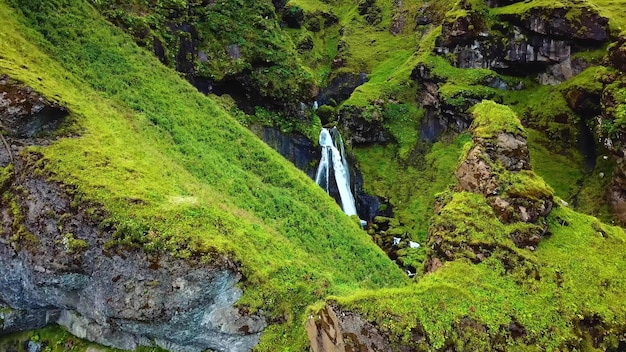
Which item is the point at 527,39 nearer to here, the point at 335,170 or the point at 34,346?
the point at 335,170

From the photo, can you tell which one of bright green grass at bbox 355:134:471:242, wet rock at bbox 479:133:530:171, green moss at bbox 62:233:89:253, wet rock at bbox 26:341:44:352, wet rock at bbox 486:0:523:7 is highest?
wet rock at bbox 486:0:523:7

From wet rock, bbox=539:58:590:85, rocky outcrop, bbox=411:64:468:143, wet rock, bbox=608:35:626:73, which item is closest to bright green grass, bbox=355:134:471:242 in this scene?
rocky outcrop, bbox=411:64:468:143

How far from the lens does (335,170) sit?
118 feet

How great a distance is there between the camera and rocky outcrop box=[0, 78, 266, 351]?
440 inches

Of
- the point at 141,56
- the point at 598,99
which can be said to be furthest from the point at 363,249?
the point at 598,99

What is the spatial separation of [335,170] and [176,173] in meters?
21.2

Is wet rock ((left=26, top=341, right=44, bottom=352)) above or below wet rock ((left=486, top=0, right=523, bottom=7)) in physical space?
below

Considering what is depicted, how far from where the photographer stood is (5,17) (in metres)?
17.5

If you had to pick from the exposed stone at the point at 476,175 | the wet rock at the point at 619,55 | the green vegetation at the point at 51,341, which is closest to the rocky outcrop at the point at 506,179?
the exposed stone at the point at 476,175

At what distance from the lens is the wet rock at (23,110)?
12956 millimetres

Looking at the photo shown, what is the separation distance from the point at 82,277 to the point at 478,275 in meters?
10.8

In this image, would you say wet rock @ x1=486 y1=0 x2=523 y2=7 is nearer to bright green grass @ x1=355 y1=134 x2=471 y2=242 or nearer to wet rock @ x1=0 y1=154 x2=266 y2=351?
bright green grass @ x1=355 y1=134 x2=471 y2=242

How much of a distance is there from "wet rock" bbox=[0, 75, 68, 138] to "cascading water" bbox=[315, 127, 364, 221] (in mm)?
22532

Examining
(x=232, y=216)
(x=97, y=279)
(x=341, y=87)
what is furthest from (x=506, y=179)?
(x=341, y=87)
